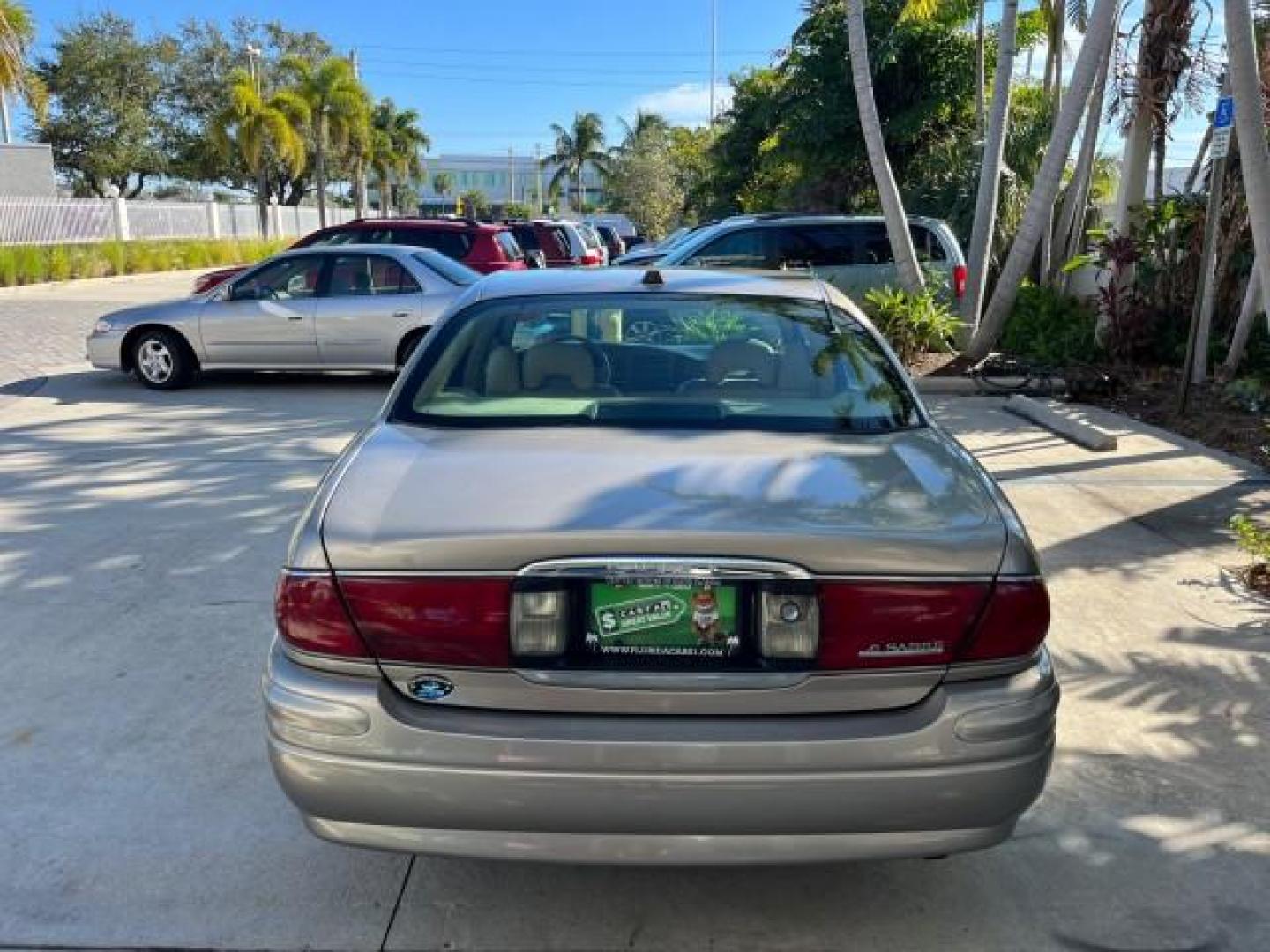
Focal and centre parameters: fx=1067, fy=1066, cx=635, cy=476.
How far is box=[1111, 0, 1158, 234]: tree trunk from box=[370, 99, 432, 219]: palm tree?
5012 cm

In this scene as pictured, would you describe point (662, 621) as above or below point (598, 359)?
below

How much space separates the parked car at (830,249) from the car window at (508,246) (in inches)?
103

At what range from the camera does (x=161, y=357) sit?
10734mm

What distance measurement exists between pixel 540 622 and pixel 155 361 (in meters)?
9.71

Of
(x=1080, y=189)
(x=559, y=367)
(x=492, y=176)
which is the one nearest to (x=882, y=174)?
(x=1080, y=189)

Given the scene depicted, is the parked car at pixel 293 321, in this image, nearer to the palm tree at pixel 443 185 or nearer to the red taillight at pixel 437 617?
the red taillight at pixel 437 617

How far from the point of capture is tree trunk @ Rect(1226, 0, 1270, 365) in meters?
6.07

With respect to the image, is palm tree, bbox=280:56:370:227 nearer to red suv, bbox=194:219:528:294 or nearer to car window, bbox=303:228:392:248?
car window, bbox=303:228:392:248

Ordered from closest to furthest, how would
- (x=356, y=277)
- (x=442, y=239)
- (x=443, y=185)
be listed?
(x=356, y=277)
(x=442, y=239)
(x=443, y=185)

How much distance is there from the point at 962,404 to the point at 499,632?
866 centimetres

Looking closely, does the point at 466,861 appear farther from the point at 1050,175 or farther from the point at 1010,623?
the point at 1050,175

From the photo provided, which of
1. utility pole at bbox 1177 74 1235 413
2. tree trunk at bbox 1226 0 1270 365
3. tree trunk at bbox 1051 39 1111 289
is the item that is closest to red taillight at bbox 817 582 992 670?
tree trunk at bbox 1226 0 1270 365

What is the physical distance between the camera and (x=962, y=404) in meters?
10.2

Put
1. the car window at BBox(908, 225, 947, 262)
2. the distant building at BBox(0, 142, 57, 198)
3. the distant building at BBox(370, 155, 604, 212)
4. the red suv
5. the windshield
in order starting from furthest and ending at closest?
the distant building at BBox(370, 155, 604, 212)
the distant building at BBox(0, 142, 57, 198)
the red suv
the car window at BBox(908, 225, 947, 262)
the windshield
